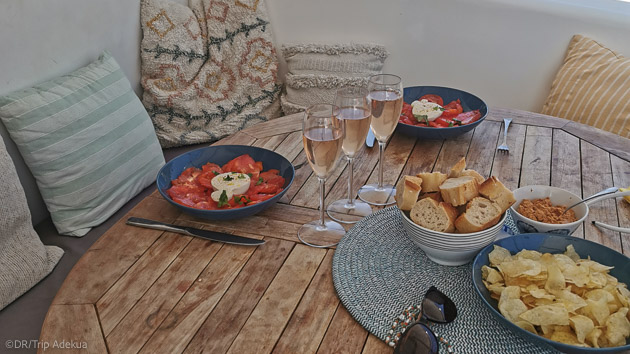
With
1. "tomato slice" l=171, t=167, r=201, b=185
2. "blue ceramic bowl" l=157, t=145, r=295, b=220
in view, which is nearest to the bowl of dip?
"blue ceramic bowl" l=157, t=145, r=295, b=220

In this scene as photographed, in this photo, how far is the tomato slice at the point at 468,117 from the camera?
153 centimetres

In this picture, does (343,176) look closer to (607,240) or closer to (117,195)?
(607,240)

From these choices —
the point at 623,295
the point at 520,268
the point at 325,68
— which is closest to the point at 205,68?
the point at 325,68

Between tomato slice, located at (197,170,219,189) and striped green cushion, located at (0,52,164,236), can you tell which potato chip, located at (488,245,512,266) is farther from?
striped green cushion, located at (0,52,164,236)

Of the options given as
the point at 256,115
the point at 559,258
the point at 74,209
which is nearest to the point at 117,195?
the point at 74,209

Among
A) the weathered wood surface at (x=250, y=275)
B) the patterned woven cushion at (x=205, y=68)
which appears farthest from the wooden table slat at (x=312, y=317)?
the patterned woven cushion at (x=205, y=68)

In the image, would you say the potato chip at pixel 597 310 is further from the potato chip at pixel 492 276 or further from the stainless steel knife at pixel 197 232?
the stainless steel knife at pixel 197 232

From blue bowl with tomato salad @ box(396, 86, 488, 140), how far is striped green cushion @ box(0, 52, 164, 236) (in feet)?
3.25

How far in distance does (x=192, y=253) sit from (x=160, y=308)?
0.16 m

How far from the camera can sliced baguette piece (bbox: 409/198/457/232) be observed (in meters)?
0.88

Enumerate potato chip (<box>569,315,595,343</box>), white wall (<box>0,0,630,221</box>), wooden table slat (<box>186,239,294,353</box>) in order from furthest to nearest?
white wall (<box>0,0,630,221</box>), wooden table slat (<box>186,239,294,353</box>), potato chip (<box>569,315,595,343</box>)

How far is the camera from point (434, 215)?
885mm

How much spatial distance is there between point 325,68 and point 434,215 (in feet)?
5.55

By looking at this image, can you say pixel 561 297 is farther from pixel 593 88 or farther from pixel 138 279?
pixel 593 88
